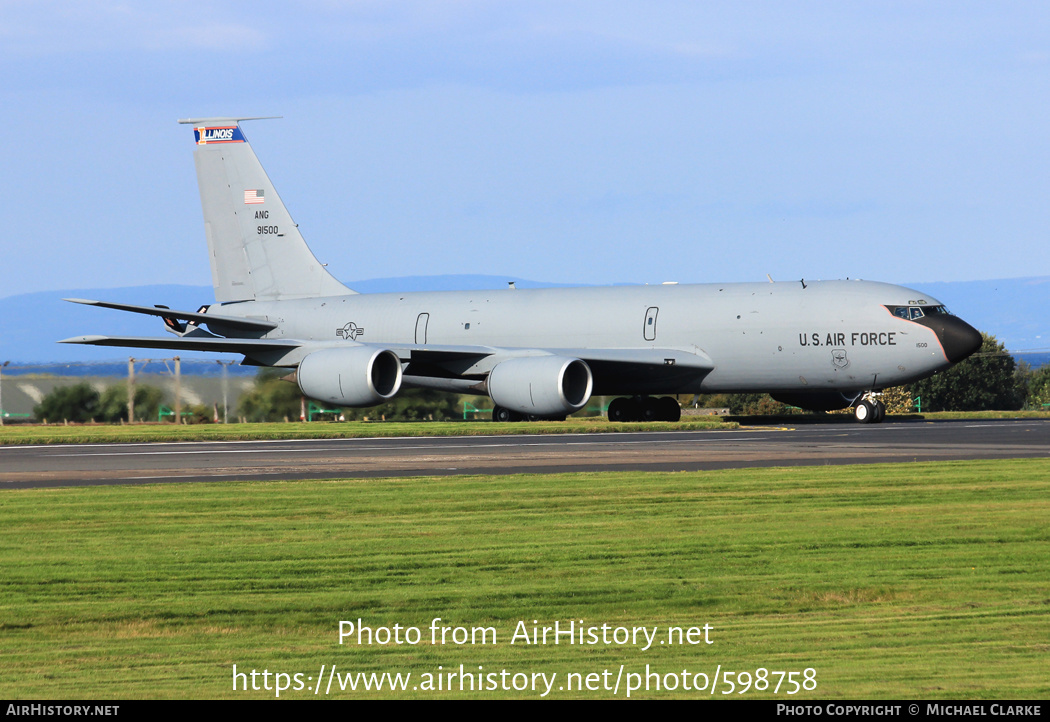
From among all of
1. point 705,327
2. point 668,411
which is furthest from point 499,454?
point 668,411

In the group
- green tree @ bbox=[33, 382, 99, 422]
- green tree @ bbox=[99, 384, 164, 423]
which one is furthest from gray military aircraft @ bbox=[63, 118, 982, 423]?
green tree @ bbox=[33, 382, 99, 422]

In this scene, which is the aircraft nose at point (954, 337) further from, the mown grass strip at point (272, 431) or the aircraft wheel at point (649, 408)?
the aircraft wheel at point (649, 408)

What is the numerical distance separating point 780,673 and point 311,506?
879 cm

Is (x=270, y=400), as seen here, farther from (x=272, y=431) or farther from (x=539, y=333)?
(x=539, y=333)

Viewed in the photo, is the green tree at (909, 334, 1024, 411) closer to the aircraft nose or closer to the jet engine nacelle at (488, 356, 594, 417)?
the aircraft nose

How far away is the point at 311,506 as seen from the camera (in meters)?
14.7

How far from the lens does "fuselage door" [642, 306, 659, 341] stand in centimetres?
3722

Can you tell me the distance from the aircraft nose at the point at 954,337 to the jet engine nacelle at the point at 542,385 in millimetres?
9328

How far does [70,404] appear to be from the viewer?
1430 inches

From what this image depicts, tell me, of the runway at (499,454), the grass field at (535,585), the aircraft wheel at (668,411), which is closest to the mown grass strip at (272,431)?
the runway at (499,454)

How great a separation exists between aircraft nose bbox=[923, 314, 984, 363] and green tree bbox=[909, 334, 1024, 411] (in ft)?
90.7

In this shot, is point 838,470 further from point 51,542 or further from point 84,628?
point 84,628

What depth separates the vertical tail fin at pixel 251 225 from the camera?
44.4 metres

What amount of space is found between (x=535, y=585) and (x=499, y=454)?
13.5 m
